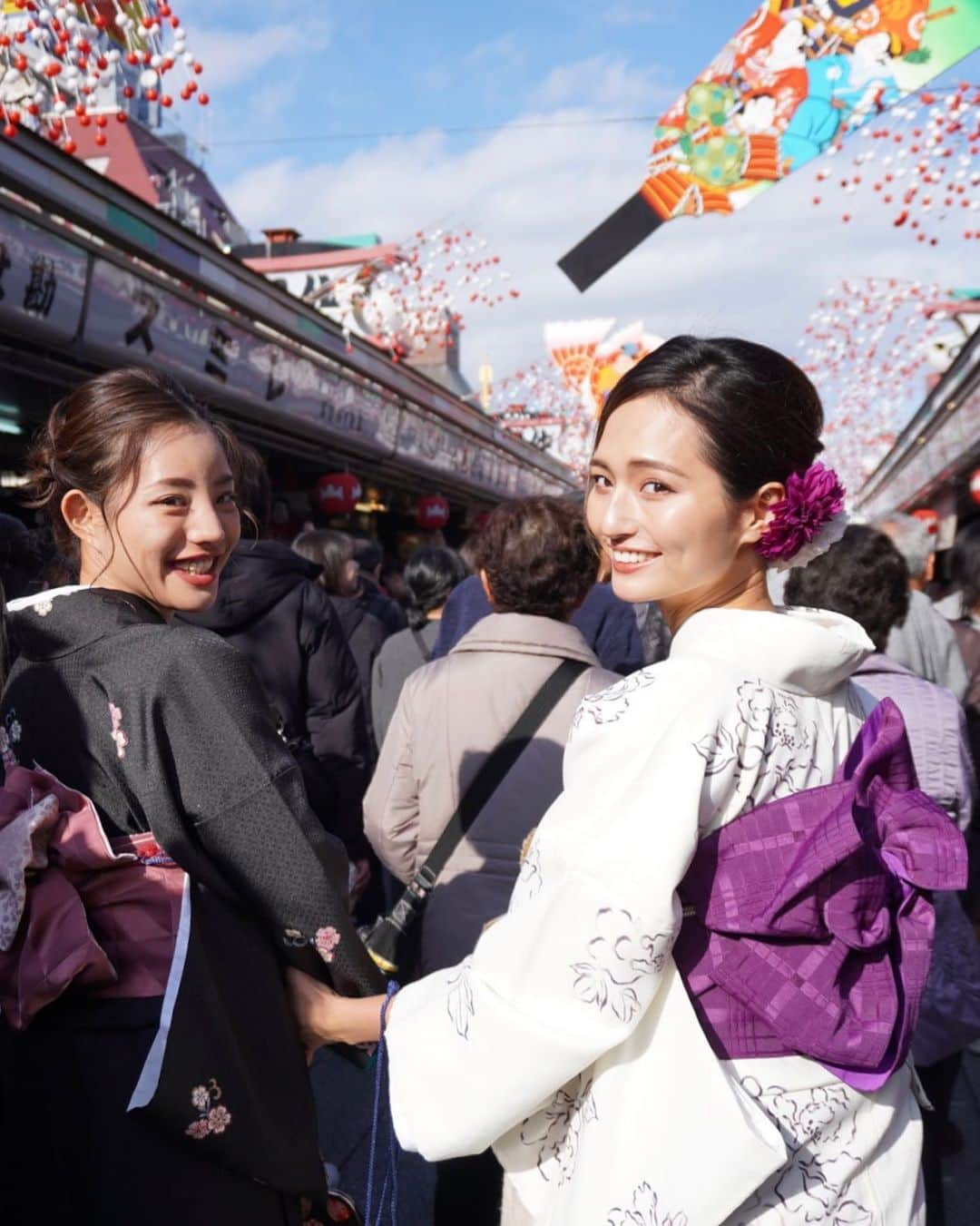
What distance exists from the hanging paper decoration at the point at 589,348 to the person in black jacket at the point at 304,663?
15.7 meters

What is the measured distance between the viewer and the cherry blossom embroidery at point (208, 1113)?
1333mm

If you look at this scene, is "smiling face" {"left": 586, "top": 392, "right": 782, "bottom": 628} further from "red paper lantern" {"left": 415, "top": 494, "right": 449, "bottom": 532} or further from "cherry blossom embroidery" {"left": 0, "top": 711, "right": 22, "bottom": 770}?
"red paper lantern" {"left": 415, "top": 494, "right": 449, "bottom": 532}

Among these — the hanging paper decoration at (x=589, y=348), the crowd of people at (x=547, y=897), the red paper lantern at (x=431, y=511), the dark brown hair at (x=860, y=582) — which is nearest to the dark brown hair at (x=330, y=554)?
the dark brown hair at (x=860, y=582)

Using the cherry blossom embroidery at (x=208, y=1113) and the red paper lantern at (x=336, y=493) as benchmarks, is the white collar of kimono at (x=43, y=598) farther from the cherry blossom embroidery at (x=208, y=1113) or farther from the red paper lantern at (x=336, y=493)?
the red paper lantern at (x=336, y=493)

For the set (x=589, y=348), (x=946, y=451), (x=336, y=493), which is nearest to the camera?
(x=336, y=493)

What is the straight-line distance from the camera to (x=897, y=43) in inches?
224

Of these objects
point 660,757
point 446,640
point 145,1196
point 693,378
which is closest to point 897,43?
point 446,640

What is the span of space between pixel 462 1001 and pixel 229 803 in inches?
18.6

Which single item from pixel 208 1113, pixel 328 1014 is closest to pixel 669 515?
pixel 328 1014

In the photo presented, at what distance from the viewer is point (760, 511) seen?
1392 mm

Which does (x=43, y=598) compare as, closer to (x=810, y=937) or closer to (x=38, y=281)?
(x=810, y=937)

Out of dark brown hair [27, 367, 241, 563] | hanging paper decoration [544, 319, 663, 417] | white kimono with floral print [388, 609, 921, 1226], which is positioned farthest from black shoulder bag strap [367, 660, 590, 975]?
hanging paper decoration [544, 319, 663, 417]

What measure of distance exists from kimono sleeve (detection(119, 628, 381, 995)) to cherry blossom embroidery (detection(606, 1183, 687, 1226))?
20.8 inches

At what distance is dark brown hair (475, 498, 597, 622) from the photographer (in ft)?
8.73
